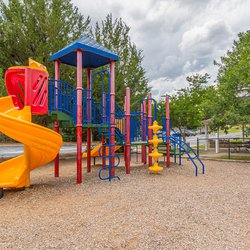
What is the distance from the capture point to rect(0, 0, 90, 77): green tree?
42.9 ft

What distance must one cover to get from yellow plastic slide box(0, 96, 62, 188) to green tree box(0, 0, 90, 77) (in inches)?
298

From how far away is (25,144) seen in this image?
5738 mm

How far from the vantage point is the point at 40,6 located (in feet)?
44.1

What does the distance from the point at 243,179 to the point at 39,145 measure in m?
6.23

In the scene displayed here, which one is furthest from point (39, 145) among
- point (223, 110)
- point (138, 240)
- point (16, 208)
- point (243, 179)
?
point (223, 110)

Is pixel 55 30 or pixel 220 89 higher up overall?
pixel 55 30

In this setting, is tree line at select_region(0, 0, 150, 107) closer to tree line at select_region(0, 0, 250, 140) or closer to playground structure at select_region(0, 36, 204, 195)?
tree line at select_region(0, 0, 250, 140)

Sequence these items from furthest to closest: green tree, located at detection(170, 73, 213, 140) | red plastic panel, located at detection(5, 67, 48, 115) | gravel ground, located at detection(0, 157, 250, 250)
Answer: green tree, located at detection(170, 73, 213, 140) → red plastic panel, located at detection(5, 67, 48, 115) → gravel ground, located at detection(0, 157, 250, 250)

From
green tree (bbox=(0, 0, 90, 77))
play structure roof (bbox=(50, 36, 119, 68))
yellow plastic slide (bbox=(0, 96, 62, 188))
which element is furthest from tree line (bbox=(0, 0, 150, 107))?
yellow plastic slide (bbox=(0, 96, 62, 188))

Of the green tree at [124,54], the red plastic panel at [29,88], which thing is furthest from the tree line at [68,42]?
the red plastic panel at [29,88]

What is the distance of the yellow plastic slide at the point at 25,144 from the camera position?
538 cm

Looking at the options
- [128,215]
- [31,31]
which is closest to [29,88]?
[128,215]

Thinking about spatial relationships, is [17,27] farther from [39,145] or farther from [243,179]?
[243,179]

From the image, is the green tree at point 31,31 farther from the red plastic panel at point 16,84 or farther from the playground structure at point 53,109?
the red plastic panel at point 16,84
